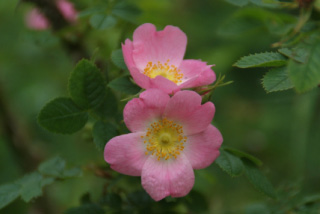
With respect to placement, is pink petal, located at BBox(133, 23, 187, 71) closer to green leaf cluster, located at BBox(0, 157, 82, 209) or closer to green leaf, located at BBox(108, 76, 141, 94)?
green leaf, located at BBox(108, 76, 141, 94)

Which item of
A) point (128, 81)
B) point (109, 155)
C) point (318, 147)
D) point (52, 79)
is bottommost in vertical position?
point (318, 147)

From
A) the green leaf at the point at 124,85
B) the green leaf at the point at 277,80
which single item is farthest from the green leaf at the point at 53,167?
the green leaf at the point at 277,80

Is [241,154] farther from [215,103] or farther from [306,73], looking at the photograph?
[215,103]

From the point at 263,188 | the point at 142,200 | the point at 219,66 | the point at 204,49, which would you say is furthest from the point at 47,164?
the point at 204,49

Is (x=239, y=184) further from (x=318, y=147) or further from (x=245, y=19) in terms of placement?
(x=245, y=19)

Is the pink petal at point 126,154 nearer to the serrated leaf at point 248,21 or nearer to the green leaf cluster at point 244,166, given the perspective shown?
the green leaf cluster at point 244,166

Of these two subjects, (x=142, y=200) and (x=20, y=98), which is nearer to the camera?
(x=142, y=200)
